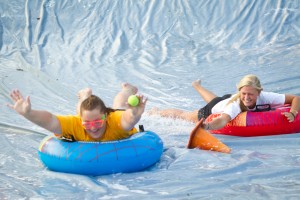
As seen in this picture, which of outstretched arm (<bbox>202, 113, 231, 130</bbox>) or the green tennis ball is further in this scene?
outstretched arm (<bbox>202, 113, 231, 130</bbox>)

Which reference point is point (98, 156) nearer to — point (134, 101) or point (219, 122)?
point (134, 101)

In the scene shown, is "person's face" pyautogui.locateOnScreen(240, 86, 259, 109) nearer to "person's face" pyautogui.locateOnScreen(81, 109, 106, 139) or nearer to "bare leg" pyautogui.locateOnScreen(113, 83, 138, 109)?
"bare leg" pyautogui.locateOnScreen(113, 83, 138, 109)

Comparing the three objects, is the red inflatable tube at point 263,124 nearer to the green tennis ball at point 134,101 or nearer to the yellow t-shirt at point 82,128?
the yellow t-shirt at point 82,128

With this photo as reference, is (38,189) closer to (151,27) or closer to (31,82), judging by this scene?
(31,82)

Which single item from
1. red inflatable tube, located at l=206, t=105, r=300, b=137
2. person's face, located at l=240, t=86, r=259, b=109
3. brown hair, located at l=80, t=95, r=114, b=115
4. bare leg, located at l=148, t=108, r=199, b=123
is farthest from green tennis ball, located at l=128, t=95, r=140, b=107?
bare leg, located at l=148, t=108, r=199, b=123

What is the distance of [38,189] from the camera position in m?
3.44

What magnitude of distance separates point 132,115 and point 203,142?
0.91 metres

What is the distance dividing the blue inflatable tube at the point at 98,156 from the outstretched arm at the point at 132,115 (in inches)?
4.9

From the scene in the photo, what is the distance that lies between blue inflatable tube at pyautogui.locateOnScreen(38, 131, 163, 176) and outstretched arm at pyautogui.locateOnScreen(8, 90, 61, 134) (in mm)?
155

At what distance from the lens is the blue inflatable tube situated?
366cm

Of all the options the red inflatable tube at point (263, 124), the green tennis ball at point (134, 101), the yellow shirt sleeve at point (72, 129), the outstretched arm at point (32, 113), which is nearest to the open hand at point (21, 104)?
the outstretched arm at point (32, 113)

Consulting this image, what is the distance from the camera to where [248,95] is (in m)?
4.77

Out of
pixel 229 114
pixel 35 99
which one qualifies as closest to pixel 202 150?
pixel 229 114

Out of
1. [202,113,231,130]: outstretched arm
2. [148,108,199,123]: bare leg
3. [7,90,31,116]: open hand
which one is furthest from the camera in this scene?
[148,108,199,123]: bare leg
